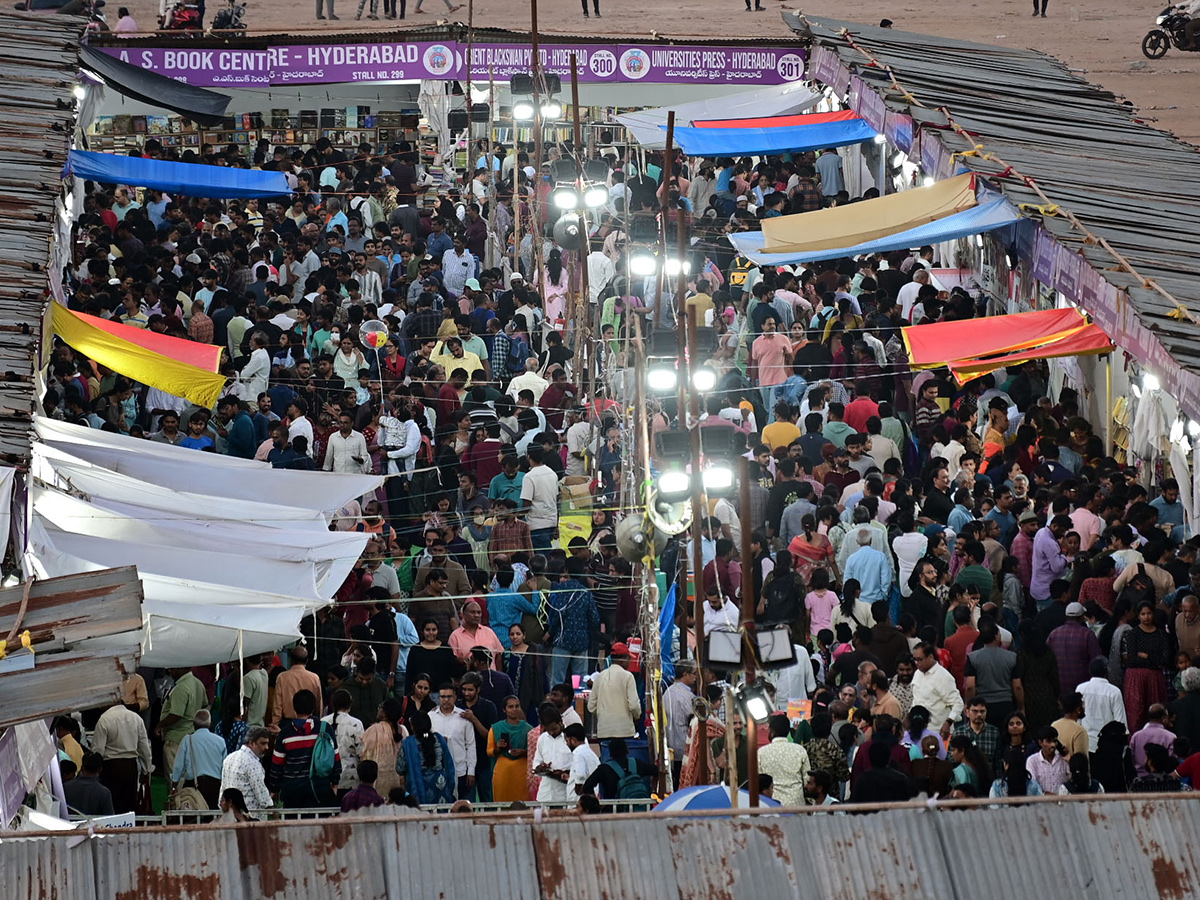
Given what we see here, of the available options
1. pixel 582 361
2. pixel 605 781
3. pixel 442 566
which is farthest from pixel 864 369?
pixel 605 781

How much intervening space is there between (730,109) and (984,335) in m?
10.7

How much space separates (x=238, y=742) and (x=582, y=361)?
6386 mm

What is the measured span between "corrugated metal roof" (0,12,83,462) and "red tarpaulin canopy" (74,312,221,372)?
0.73 metres

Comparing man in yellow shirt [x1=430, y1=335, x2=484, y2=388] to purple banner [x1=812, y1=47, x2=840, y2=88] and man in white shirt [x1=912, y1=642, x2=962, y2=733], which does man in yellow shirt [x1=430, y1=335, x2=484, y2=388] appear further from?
purple banner [x1=812, y1=47, x2=840, y2=88]

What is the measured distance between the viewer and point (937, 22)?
37.6 m

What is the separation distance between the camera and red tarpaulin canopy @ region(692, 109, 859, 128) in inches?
890

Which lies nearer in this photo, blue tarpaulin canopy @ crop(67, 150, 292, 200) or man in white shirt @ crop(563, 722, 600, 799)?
man in white shirt @ crop(563, 722, 600, 799)

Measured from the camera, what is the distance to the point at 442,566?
1315 centimetres

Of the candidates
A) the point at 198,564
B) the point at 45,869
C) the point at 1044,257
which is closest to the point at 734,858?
the point at 45,869

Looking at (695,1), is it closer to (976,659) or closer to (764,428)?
(764,428)

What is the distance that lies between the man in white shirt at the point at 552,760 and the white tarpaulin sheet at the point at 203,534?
6.00ft

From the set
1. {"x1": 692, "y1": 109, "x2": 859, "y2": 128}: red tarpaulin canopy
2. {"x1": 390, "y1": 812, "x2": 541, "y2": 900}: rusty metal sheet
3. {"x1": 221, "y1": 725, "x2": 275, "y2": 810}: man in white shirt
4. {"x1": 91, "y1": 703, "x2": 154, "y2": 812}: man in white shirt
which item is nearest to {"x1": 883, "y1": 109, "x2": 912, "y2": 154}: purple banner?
{"x1": 692, "y1": 109, "x2": 859, "y2": 128}: red tarpaulin canopy

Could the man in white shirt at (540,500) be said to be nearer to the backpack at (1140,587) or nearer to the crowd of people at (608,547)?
the crowd of people at (608,547)

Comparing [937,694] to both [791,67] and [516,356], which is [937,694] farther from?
[791,67]
